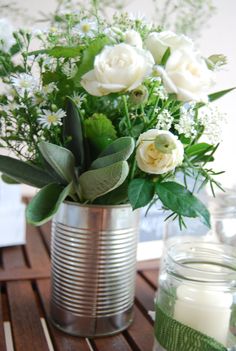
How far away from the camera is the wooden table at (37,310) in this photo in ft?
1.67

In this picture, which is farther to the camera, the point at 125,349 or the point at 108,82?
the point at 125,349

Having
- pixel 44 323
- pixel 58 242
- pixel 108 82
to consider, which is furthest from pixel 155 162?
pixel 44 323

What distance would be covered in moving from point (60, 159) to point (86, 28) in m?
0.16

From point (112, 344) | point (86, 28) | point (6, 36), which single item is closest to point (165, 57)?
point (86, 28)

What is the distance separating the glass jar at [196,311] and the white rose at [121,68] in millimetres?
232

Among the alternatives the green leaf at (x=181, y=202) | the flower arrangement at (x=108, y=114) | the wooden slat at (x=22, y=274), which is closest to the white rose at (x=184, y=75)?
the flower arrangement at (x=108, y=114)

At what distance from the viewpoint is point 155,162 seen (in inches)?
15.9

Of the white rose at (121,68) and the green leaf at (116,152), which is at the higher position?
the white rose at (121,68)

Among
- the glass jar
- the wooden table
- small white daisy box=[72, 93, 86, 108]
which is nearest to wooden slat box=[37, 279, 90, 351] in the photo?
the wooden table

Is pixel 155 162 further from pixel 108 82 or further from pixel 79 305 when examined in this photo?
pixel 79 305

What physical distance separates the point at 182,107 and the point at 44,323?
14.3 inches

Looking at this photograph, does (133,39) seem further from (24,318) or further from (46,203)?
(24,318)

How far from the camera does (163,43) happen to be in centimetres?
40

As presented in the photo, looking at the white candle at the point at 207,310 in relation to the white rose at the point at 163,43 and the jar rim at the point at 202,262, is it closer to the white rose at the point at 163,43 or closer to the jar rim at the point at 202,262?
the jar rim at the point at 202,262
